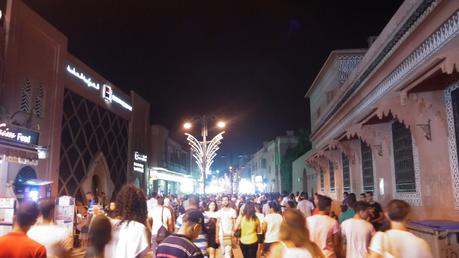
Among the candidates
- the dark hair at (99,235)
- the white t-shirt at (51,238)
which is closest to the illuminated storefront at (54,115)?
the white t-shirt at (51,238)

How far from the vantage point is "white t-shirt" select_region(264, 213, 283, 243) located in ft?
29.7

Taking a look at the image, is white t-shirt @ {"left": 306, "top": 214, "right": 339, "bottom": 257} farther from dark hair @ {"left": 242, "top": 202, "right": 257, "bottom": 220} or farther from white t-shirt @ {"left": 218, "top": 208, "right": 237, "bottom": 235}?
white t-shirt @ {"left": 218, "top": 208, "right": 237, "bottom": 235}

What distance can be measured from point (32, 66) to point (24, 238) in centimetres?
1565

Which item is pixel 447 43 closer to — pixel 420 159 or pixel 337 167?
pixel 420 159

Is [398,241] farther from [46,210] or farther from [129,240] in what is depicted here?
[46,210]

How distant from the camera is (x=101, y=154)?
2630 centimetres

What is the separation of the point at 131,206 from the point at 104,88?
2359 centimetres

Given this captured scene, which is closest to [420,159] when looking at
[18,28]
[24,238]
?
[24,238]

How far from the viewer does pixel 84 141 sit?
2409cm

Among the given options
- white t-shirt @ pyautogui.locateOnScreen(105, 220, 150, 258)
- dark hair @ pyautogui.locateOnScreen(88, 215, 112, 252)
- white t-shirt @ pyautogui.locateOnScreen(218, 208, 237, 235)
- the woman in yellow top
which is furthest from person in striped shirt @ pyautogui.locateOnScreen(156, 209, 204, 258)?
→ white t-shirt @ pyautogui.locateOnScreen(218, 208, 237, 235)

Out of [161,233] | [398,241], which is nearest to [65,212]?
[161,233]

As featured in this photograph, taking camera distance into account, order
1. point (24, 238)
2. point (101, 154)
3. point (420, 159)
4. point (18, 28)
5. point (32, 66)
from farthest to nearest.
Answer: point (101, 154) → point (32, 66) → point (18, 28) → point (420, 159) → point (24, 238)

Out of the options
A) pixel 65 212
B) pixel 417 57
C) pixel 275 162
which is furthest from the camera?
pixel 275 162

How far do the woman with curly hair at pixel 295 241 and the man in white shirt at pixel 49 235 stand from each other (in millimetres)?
2392
